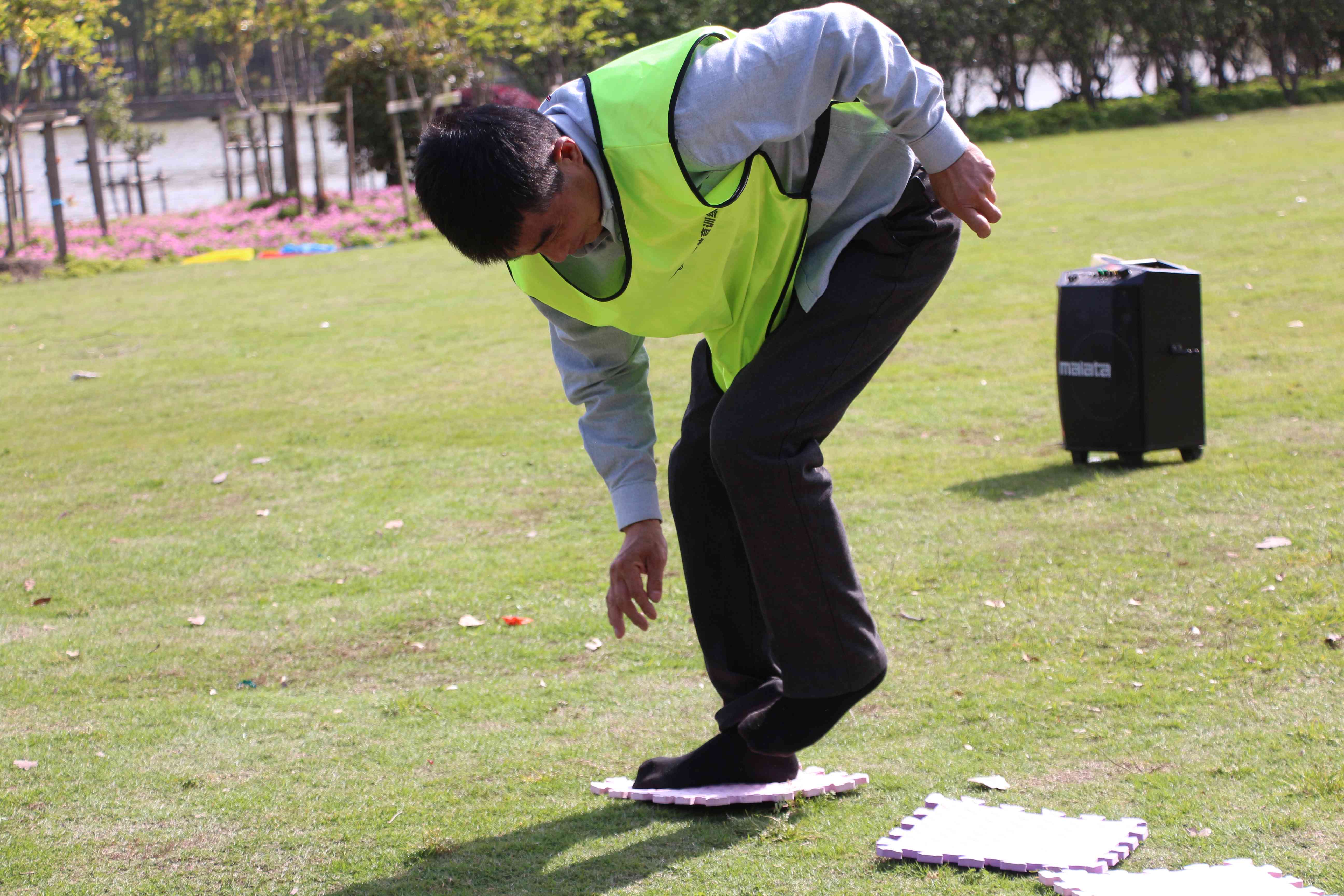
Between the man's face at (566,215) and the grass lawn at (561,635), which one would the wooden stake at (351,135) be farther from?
the man's face at (566,215)

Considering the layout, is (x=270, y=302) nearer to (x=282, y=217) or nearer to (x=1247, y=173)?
(x=282, y=217)

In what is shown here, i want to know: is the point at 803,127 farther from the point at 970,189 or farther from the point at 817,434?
the point at 817,434

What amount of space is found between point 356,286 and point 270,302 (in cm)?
123

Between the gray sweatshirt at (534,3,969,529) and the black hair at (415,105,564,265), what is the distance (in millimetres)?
130

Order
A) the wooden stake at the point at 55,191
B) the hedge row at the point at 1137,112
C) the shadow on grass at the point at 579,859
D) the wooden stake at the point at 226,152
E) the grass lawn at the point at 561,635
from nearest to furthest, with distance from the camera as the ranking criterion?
the shadow on grass at the point at 579,859 → the grass lawn at the point at 561,635 → the wooden stake at the point at 55,191 → the wooden stake at the point at 226,152 → the hedge row at the point at 1137,112

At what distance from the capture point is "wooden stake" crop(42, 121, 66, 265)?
17.7 m

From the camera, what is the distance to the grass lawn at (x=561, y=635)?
2826mm

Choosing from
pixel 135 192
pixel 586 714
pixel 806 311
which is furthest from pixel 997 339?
pixel 135 192

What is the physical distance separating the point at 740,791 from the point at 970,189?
55.4 inches

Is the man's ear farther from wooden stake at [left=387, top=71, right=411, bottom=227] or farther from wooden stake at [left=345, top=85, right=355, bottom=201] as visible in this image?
wooden stake at [left=345, top=85, right=355, bottom=201]

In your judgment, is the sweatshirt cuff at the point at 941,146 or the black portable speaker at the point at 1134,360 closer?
the sweatshirt cuff at the point at 941,146

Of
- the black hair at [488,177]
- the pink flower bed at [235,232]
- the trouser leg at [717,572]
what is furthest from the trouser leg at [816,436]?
the pink flower bed at [235,232]

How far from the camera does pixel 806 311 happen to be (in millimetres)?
2648

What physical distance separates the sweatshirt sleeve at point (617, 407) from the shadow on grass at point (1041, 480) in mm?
2973
